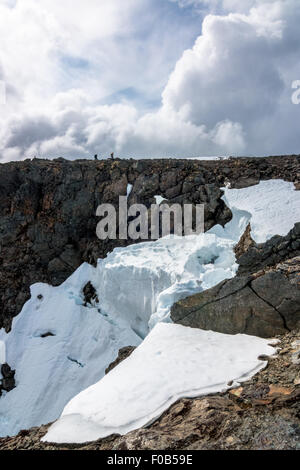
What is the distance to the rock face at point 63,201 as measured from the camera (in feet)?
57.7

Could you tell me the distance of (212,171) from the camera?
17.0 m

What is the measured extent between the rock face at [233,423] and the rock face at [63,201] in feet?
41.9

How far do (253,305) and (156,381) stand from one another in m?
3.26

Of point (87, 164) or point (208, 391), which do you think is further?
point (87, 164)

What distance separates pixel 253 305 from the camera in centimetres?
730

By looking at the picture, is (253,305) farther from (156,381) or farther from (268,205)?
(268,205)

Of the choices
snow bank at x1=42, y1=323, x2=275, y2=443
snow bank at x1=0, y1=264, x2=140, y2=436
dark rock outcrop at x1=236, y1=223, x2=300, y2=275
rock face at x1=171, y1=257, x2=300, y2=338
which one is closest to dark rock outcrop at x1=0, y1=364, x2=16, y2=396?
snow bank at x1=0, y1=264, x2=140, y2=436

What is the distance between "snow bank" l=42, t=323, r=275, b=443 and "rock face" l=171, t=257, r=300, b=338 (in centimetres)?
41

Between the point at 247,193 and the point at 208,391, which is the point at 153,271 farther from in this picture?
the point at 208,391

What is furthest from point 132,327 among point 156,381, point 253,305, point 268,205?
point 156,381

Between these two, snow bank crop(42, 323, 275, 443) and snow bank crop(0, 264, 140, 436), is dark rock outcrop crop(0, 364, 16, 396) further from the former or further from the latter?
snow bank crop(42, 323, 275, 443)

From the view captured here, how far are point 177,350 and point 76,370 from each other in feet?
30.8

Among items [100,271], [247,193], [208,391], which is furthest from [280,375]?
[100,271]

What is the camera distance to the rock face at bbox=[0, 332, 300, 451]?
11.3 ft
